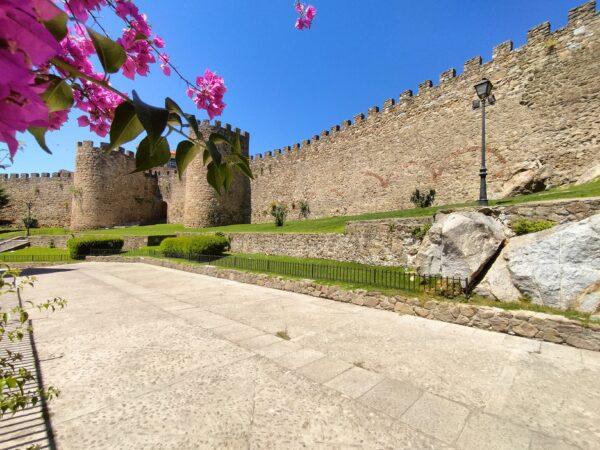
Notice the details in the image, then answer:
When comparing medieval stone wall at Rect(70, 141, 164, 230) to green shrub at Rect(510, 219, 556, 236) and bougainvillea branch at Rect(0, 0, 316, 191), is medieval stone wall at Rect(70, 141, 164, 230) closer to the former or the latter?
green shrub at Rect(510, 219, 556, 236)

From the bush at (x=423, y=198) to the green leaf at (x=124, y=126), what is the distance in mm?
17627

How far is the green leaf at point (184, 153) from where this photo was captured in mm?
966

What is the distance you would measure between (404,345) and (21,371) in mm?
4843

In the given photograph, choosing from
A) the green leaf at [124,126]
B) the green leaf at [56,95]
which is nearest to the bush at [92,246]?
the green leaf at [56,95]

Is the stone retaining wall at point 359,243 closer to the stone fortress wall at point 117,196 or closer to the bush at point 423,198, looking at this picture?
the bush at point 423,198

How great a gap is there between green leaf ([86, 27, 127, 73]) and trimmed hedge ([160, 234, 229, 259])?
595 inches

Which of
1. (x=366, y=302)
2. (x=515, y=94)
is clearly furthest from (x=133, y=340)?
(x=515, y=94)

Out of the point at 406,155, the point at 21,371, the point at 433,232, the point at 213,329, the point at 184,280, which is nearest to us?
the point at 21,371

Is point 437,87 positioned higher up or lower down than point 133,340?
higher up

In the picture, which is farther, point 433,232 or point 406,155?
point 406,155

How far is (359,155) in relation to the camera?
21.6 metres

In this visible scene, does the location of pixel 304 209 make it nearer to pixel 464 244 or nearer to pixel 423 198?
pixel 423 198

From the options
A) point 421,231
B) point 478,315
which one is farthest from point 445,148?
point 478,315

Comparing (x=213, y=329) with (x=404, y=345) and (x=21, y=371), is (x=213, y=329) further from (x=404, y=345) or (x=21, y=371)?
(x=21, y=371)
